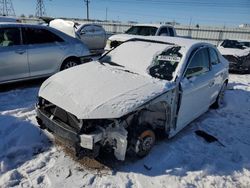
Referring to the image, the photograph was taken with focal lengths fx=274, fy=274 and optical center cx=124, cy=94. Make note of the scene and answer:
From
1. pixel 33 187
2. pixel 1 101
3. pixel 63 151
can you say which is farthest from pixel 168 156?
pixel 1 101

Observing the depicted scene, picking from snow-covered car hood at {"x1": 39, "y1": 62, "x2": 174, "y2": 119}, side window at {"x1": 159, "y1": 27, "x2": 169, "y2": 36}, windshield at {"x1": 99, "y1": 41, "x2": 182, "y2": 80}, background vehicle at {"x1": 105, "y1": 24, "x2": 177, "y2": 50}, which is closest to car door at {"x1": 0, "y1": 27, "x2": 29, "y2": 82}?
windshield at {"x1": 99, "y1": 41, "x2": 182, "y2": 80}

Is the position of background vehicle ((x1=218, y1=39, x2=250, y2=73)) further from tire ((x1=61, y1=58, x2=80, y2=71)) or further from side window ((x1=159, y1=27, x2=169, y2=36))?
tire ((x1=61, y1=58, x2=80, y2=71))

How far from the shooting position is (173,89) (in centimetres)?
398

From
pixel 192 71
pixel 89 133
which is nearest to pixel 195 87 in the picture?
pixel 192 71

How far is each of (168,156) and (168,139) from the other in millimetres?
565

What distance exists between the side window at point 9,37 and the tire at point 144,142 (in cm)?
412

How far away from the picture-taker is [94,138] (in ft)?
10.5

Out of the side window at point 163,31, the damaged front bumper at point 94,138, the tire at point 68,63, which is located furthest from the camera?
the side window at point 163,31

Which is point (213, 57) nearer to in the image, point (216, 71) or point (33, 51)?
point (216, 71)

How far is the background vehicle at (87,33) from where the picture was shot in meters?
12.9

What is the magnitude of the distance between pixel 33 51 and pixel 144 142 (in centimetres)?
404

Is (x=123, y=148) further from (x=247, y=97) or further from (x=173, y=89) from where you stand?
(x=247, y=97)

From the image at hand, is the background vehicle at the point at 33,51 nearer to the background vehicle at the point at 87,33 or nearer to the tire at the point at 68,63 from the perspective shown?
the tire at the point at 68,63

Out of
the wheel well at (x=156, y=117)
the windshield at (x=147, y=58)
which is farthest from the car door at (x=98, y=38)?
the wheel well at (x=156, y=117)
